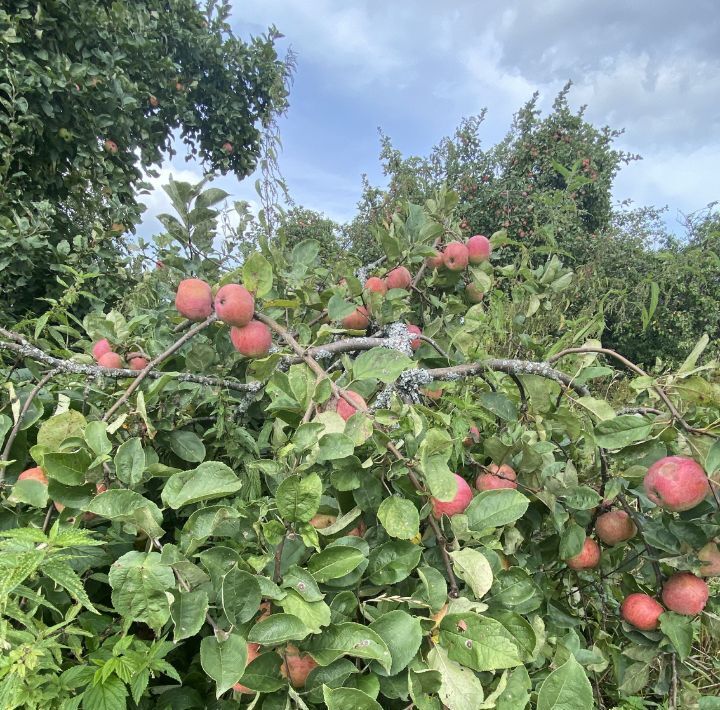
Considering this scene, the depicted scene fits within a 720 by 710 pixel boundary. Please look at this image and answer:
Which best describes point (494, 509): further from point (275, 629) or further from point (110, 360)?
point (110, 360)

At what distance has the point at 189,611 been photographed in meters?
0.49

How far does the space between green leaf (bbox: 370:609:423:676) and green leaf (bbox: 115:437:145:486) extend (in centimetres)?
31

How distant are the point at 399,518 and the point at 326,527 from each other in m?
0.10

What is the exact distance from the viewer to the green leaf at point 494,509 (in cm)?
61

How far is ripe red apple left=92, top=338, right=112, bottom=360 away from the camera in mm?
902

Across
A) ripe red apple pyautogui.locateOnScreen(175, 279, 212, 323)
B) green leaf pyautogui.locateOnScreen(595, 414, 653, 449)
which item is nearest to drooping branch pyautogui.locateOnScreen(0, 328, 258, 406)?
ripe red apple pyautogui.locateOnScreen(175, 279, 212, 323)

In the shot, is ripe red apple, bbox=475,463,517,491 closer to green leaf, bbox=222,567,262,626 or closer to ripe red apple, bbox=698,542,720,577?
ripe red apple, bbox=698,542,720,577

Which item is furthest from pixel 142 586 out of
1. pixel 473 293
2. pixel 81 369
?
pixel 473 293

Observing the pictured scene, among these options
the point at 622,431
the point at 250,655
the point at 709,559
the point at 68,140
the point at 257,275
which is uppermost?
the point at 68,140

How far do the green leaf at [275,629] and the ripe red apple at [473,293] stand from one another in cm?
103

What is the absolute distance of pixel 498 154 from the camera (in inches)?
284

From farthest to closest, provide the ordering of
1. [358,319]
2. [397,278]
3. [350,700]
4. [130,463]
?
1. [397,278]
2. [358,319]
3. [130,463]
4. [350,700]

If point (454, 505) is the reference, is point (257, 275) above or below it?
above

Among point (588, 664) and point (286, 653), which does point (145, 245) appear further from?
point (588, 664)
